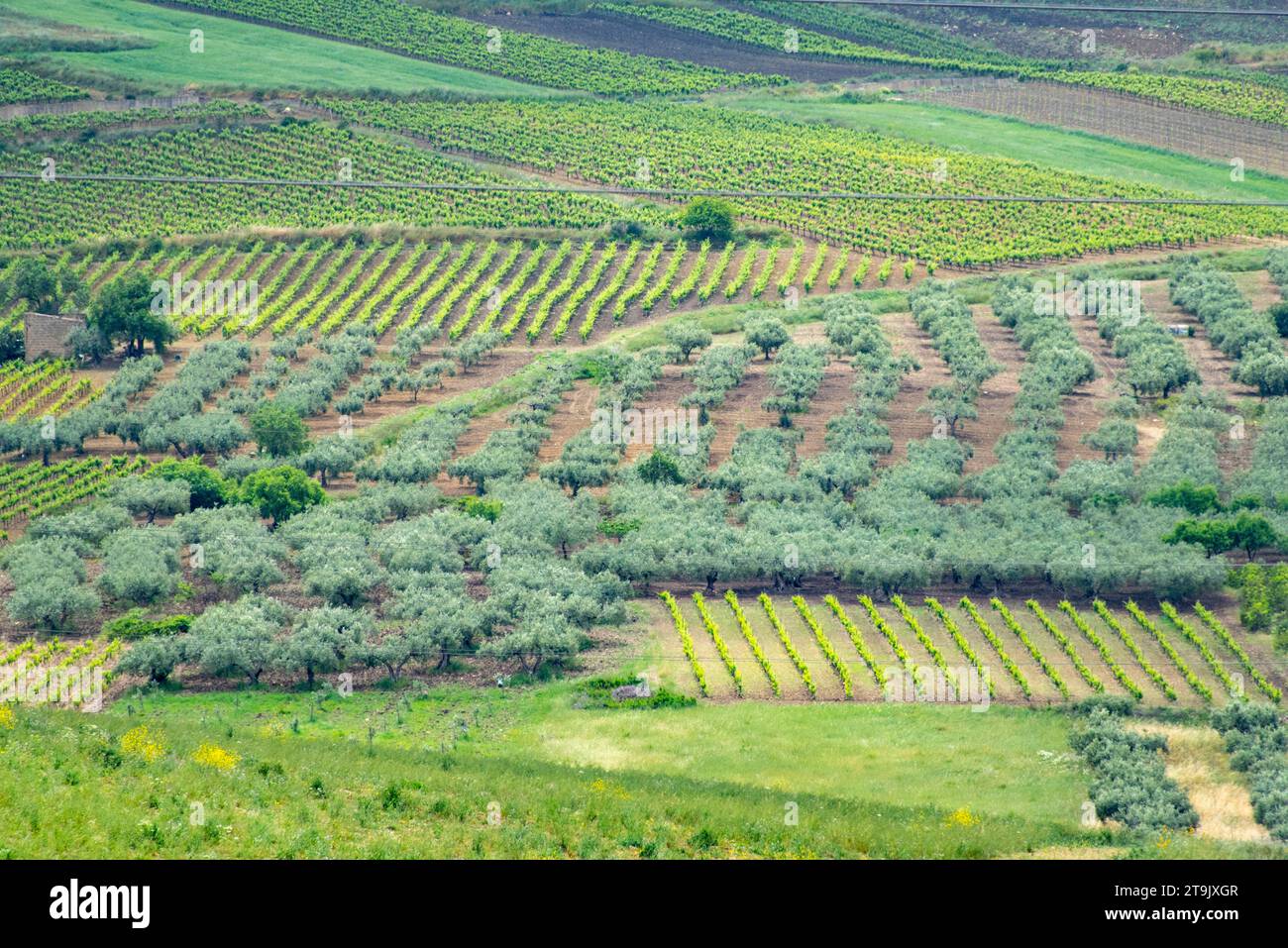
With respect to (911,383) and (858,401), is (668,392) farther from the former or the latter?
(911,383)

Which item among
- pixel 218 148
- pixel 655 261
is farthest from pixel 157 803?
pixel 218 148

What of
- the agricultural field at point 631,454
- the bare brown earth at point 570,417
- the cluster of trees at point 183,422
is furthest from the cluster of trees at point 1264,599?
the cluster of trees at point 183,422

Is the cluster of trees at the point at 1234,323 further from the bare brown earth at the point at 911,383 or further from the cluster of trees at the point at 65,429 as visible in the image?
the cluster of trees at the point at 65,429

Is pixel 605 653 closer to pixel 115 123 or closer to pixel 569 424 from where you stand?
pixel 569 424

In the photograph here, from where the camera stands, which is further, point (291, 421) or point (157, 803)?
point (291, 421)

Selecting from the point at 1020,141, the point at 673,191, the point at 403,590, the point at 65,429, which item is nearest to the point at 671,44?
the point at 1020,141

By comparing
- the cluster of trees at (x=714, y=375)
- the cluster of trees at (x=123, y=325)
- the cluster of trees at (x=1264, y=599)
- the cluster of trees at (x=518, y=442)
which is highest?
the cluster of trees at (x=123, y=325)
